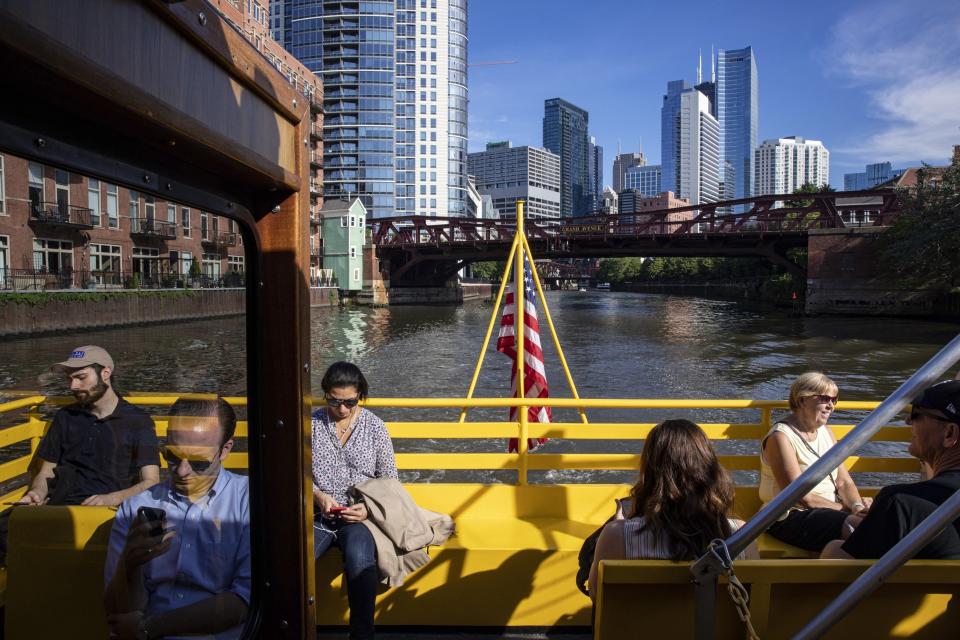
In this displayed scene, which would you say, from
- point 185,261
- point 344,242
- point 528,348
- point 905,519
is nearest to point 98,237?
point 185,261

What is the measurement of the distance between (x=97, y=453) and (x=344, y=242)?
65.6 metres

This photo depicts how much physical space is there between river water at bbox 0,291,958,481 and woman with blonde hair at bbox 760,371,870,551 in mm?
2787

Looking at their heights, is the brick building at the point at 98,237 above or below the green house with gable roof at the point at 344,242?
below

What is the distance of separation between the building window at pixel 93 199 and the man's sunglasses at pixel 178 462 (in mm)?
832

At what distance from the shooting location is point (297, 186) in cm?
229

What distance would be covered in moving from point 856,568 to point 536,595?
1.98 meters

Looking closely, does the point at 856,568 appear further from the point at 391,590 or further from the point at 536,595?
the point at 391,590

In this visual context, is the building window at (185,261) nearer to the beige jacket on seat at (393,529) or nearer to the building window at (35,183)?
the building window at (35,183)

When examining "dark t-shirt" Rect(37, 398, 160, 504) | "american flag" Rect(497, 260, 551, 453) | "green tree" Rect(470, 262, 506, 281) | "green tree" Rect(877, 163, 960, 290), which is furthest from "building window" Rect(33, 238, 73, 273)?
"green tree" Rect(470, 262, 506, 281)

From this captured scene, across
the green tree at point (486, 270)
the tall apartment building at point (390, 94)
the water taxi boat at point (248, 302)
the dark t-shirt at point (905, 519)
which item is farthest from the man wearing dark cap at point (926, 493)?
the green tree at point (486, 270)

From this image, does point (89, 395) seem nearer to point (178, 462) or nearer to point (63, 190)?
point (178, 462)

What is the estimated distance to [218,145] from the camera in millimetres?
1810

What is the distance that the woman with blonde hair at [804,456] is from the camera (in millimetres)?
3531

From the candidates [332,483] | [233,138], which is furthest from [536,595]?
[233,138]
